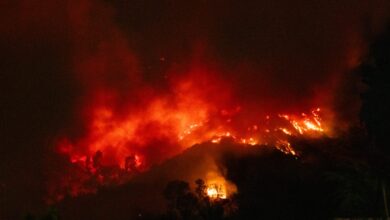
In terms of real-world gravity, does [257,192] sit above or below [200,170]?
below

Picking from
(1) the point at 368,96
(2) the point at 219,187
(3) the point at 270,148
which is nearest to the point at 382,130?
(1) the point at 368,96

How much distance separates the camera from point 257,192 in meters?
53.7

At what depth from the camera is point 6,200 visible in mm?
83000

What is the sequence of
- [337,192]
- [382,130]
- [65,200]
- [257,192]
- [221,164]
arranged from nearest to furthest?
[382,130] < [337,192] < [257,192] < [221,164] < [65,200]

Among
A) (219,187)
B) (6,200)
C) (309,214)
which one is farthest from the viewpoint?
(6,200)

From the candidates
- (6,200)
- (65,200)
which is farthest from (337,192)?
(6,200)

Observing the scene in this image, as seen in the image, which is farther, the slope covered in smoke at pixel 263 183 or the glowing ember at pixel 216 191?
the glowing ember at pixel 216 191

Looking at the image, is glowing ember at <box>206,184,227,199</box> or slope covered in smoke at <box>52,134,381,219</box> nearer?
slope covered in smoke at <box>52,134,381,219</box>

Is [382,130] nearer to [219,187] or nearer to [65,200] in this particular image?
[219,187]

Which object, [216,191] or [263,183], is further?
[216,191]

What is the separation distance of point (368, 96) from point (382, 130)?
2.05m

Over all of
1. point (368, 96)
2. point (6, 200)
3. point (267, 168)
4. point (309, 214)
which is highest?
point (6, 200)

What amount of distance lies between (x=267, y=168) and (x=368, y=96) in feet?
98.3

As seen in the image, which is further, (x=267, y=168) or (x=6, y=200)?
(x=6, y=200)
